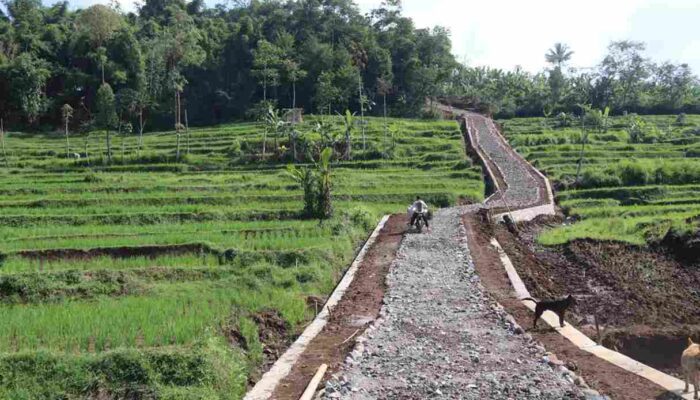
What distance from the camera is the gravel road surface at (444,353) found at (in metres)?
8.51

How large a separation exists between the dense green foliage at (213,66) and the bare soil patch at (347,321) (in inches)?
1702

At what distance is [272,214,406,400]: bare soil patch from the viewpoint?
30.3 feet

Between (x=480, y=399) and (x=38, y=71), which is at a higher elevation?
(x=38, y=71)

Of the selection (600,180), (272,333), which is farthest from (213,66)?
(272,333)

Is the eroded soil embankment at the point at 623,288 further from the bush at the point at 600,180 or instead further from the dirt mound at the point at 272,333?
the bush at the point at 600,180

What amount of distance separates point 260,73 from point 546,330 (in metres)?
53.1

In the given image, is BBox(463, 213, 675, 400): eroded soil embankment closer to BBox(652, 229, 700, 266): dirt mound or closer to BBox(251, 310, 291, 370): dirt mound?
BBox(251, 310, 291, 370): dirt mound

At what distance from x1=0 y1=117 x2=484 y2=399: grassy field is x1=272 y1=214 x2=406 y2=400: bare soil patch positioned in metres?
0.78

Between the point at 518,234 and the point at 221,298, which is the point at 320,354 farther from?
the point at 518,234

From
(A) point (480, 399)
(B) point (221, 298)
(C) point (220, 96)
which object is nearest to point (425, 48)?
(C) point (220, 96)

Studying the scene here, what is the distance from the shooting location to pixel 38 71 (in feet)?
197

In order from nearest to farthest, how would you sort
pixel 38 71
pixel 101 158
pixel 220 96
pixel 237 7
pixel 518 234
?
pixel 518 234
pixel 101 158
pixel 38 71
pixel 220 96
pixel 237 7

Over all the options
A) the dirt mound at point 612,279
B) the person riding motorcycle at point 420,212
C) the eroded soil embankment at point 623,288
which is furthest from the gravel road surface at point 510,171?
the person riding motorcycle at point 420,212

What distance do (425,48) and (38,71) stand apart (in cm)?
3960
